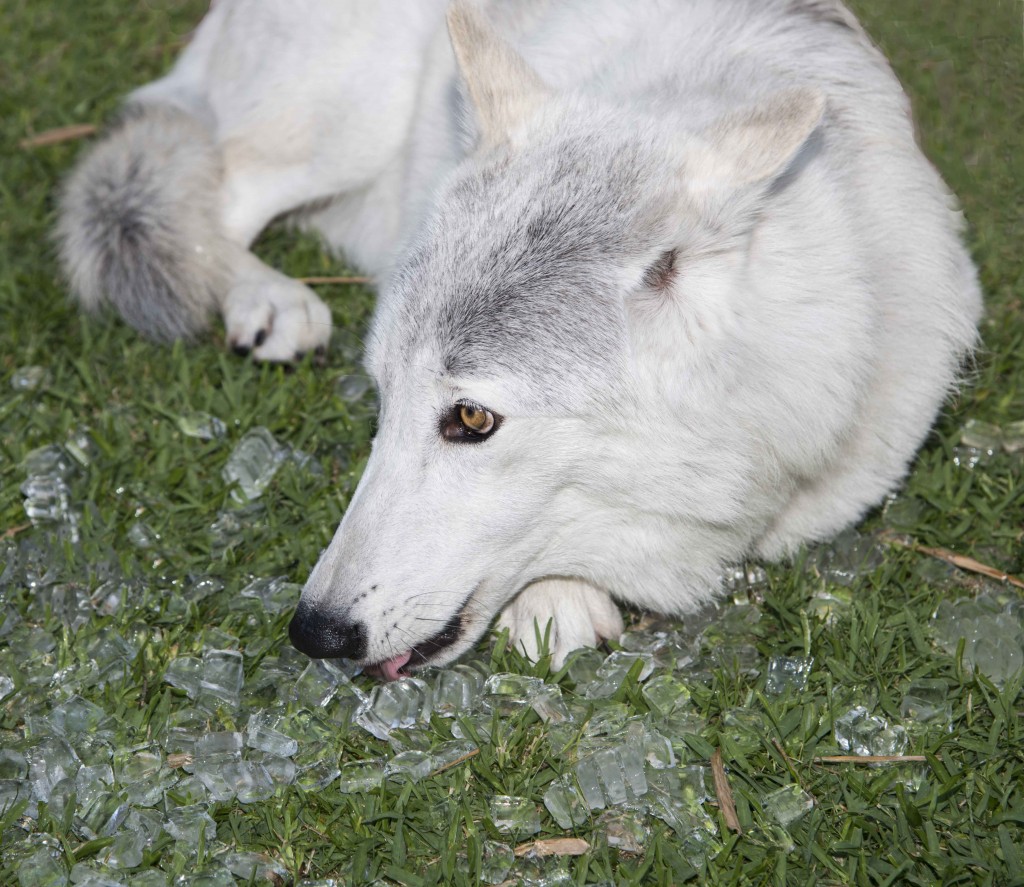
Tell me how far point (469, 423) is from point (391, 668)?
0.71 metres

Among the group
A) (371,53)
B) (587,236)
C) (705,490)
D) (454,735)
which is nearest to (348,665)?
(454,735)

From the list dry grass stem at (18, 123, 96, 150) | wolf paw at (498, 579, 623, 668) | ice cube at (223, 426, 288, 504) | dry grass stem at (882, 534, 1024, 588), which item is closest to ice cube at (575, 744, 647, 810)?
wolf paw at (498, 579, 623, 668)

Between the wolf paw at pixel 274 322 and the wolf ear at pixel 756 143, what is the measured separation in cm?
188

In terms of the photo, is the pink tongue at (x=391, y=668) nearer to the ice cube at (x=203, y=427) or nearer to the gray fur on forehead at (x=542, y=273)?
the gray fur on forehead at (x=542, y=273)

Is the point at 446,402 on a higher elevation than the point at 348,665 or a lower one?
higher

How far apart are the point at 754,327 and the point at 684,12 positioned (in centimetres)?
130

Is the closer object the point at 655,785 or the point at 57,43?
the point at 655,785

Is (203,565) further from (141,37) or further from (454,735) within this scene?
(141,37)

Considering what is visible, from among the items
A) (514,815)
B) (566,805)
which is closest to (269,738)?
(514,815)

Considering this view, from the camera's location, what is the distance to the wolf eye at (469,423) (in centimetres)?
254

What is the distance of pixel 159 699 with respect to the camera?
9.41 ft

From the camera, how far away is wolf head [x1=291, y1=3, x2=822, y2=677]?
2.48 meters

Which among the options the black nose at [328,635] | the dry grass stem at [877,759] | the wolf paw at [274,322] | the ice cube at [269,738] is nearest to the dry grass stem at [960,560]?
the dry grass stem at [877,759]

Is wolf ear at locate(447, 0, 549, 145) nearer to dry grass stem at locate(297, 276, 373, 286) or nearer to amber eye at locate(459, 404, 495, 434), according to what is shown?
amber eye at locate(459, 404, 495, 434)
